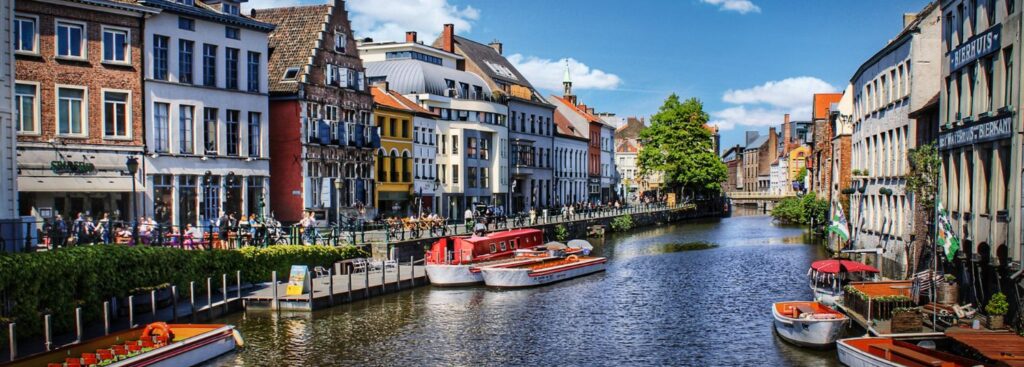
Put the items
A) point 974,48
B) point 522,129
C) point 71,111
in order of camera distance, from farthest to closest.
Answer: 1. point 522,129
2. point 71,111
3. point 974,48

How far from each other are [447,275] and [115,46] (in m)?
16.9

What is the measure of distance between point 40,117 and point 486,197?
43.2 metres

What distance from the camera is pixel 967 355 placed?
20422 millimetres

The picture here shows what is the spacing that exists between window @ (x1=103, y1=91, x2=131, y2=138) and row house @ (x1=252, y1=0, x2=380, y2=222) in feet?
38.7

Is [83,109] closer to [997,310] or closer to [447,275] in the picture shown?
[447,275]

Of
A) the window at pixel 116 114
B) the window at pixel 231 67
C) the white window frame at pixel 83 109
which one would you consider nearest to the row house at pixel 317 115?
the window at pixel 231 67

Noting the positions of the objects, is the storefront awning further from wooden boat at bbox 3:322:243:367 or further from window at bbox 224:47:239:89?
wooden boat at bbox 3:322:243:367

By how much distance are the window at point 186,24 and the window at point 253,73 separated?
13.5 ft

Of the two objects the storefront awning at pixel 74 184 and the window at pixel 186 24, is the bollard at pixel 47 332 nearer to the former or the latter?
the storefront awning at pixel 74 184

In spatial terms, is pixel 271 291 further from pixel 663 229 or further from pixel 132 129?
pixel 663 229

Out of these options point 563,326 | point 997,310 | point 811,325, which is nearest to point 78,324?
point 563,326

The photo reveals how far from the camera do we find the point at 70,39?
130ft

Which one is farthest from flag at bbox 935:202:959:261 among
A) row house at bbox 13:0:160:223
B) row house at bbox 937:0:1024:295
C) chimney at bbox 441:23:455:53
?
chimney at bbox 441:23:455:53

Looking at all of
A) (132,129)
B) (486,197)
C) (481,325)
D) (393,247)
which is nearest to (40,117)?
(132,129)
